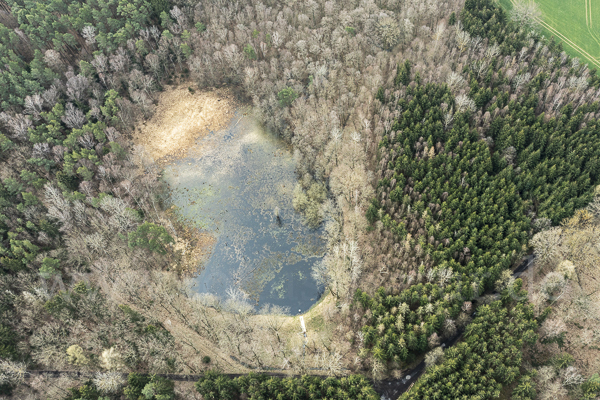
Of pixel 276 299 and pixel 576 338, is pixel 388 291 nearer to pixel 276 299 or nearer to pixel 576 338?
pixel 276 299

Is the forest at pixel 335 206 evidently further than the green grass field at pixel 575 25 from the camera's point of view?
No

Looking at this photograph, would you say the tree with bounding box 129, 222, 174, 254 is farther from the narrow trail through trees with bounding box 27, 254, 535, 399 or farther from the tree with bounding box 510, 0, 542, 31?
the tree with bounding box 510, 0, 542, 31

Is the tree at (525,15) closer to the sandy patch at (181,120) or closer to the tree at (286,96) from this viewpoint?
the tree at (286,96)

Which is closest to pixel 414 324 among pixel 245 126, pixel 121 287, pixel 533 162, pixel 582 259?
pixel 582 259

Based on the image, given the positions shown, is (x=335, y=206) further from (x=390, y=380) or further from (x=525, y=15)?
(x=525, y=15)

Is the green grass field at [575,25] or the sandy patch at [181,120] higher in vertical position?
the green grass field at [575,25]

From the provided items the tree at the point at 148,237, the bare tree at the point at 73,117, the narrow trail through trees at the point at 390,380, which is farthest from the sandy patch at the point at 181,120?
the narrow trail through trees at the point at 390,380
